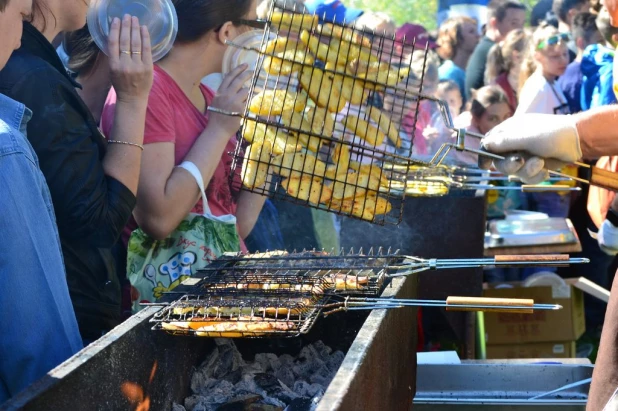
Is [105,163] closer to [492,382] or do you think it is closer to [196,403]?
[196,403]

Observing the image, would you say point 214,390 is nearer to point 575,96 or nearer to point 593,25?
point 575,96

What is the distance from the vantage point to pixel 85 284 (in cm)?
261

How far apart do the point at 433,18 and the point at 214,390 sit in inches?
540

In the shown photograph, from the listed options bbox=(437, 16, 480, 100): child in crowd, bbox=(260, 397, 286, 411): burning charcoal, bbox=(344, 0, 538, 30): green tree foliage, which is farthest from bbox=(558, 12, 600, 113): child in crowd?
bbox=(344, 0, 538, 30): green tree foliage

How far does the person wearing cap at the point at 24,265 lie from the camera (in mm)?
1996

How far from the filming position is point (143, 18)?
2914 millimetres

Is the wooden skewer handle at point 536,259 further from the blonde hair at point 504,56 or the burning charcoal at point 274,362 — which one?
the blonde hair at point 504,56

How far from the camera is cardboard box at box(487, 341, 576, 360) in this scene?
5.38 meters

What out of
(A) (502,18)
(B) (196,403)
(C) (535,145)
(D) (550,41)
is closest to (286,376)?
(B) (196,403)

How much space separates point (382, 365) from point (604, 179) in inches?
36.9

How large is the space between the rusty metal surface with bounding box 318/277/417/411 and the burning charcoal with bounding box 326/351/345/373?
20 cm

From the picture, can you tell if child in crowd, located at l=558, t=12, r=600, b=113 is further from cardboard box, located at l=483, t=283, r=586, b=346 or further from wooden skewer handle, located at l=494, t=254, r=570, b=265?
wooden skewer handle, located at l=494, t=254, r=570, b=265

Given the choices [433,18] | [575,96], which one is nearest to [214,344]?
[575,96]

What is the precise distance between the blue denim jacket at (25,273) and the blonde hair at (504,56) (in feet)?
22.3
